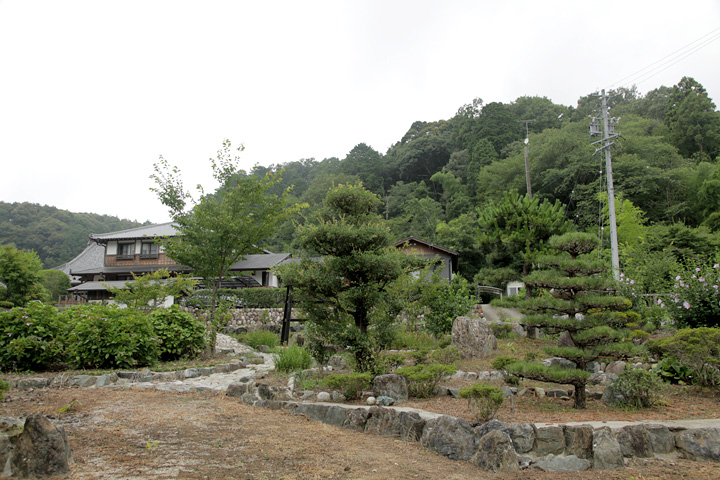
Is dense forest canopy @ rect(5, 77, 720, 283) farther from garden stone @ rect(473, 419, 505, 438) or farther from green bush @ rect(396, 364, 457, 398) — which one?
garden stone @ rect(473, 419, 505, 438)

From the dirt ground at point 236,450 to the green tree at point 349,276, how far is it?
6.35 ft

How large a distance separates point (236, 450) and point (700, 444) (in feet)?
13.9

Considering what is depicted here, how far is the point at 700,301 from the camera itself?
29.4 feet

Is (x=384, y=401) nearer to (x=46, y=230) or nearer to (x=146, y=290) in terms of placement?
(x=146, y=290)

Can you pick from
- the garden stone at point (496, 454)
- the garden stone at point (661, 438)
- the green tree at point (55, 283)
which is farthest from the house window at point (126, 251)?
the garden stone at point (661, 438)

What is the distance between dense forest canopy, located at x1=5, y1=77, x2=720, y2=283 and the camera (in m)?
23.9

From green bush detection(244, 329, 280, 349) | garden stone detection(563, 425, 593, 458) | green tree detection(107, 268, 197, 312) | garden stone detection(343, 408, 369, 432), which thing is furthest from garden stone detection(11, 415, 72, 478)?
green bush detection(244, 329, 280, 349)

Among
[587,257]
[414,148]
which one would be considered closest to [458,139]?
[414,148]

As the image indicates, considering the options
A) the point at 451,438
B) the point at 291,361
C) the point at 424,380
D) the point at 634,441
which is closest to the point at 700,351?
the point at 634,441

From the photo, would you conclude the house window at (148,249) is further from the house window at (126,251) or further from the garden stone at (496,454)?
the garden stone at (496,454)

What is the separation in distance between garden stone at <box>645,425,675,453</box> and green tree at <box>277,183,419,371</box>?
3844mm

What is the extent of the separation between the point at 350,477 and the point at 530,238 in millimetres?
11521

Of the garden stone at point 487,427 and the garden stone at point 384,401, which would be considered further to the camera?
the garden stone at point 384,401

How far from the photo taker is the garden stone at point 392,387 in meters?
5.80
